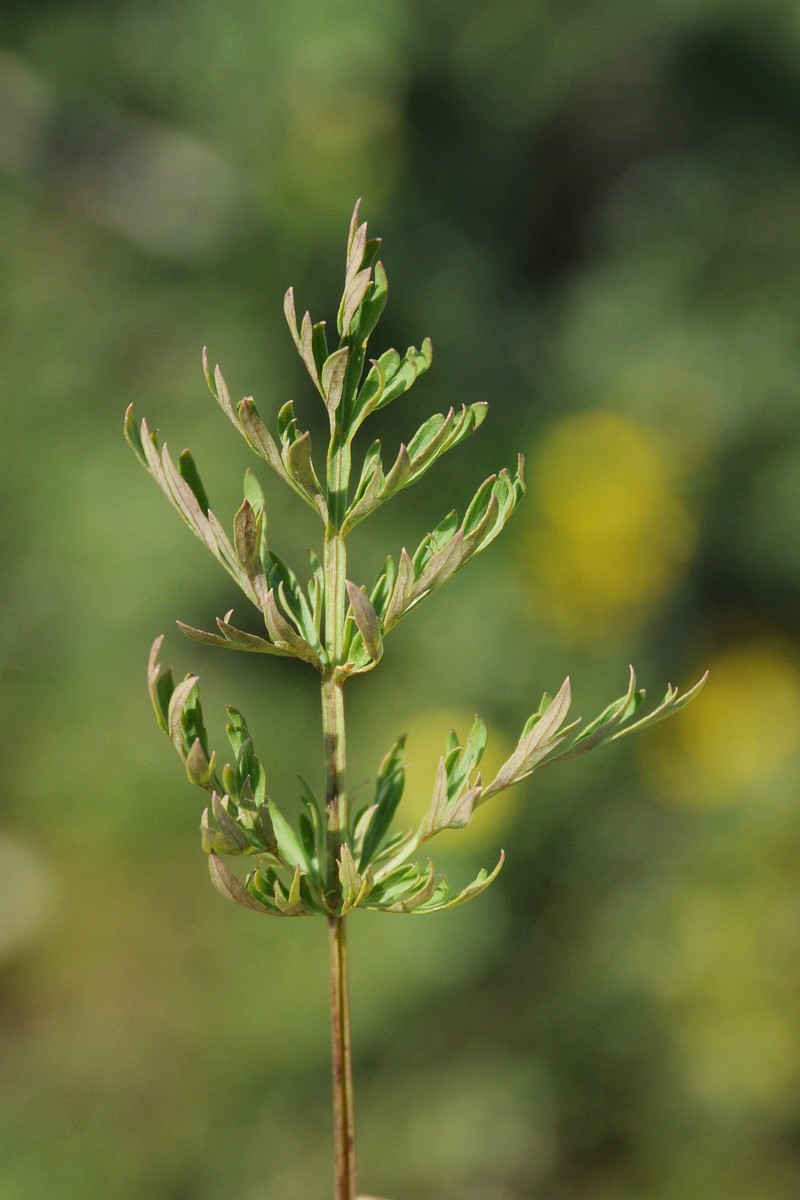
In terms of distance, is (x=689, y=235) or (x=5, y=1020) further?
(x=689, y=235)

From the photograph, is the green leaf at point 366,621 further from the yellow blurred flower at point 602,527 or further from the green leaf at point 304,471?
the yellow blurred flower at point 602,527

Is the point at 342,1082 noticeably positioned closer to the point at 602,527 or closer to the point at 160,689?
the point at 160,689

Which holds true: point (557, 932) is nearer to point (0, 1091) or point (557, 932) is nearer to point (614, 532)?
point (614, 532)

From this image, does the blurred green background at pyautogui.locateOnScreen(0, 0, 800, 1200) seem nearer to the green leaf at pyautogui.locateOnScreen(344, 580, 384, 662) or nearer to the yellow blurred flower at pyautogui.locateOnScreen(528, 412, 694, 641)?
the yellow blurred flower at pyautogui.locateOnScreen(528, 412, 694, 641)

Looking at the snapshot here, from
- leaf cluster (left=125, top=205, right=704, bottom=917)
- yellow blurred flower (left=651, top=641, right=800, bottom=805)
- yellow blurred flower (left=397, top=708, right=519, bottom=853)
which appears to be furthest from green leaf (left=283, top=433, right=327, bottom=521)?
yellow blurred flower (left=651, top=641, right=800, bottom=805)

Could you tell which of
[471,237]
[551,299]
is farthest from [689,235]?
[471,237]
